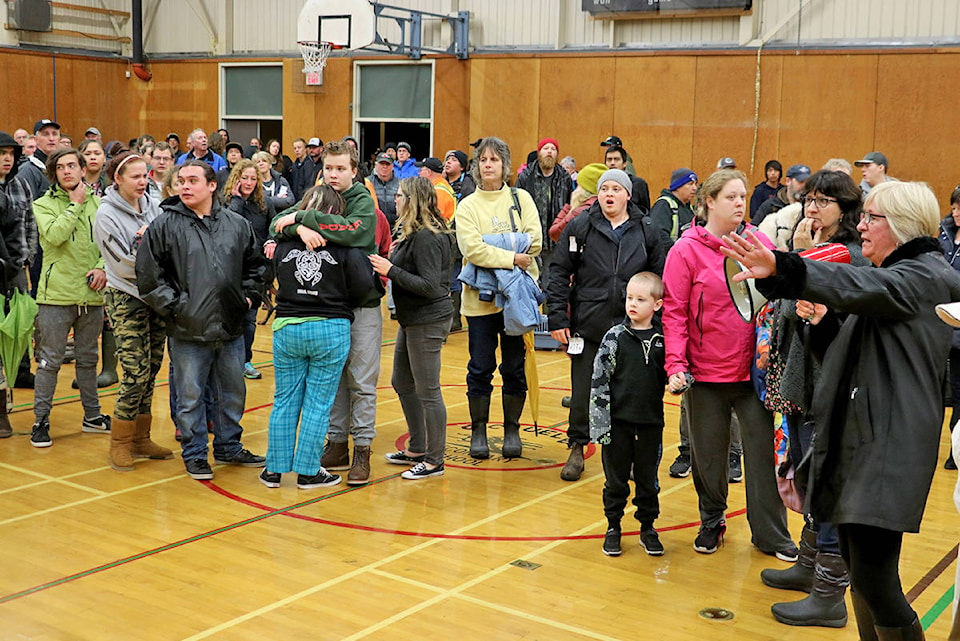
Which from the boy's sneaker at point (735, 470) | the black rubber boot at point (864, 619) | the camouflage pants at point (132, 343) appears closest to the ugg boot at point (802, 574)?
the black rubber boot at point (864, 619)

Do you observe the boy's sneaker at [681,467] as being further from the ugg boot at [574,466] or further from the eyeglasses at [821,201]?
the eyeglasses at [821,201]

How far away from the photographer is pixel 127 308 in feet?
21.9

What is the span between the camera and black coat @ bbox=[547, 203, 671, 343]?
634cm

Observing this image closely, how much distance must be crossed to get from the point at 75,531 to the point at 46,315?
7.44 feet

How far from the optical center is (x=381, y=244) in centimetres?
755

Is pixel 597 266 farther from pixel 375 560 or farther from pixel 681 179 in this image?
pixel 681 179

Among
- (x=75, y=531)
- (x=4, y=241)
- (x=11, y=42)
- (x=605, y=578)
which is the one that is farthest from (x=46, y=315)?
(x=11, y=42)

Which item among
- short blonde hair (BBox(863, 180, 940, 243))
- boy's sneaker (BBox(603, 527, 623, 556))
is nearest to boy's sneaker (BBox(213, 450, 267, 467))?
boy's sneaker (BBox(603, 527, 623, 556))

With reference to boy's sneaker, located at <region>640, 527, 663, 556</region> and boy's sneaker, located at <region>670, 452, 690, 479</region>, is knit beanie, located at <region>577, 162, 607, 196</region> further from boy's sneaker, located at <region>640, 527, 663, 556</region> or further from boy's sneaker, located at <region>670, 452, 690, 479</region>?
boy's sneaker, located at <region>640, 527, 663, 556</region>

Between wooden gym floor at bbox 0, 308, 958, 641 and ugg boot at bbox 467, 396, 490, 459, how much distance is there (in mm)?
98

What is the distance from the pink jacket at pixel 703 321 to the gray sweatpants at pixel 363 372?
211cm

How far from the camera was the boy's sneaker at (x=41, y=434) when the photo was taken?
7.23m

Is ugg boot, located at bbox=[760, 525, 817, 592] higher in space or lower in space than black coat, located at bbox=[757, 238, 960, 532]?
lower

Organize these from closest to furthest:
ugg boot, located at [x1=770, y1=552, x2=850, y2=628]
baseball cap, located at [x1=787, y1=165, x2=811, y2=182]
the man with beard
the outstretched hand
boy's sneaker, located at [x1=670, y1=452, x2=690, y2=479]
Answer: the outstretched hand < ugg boot, located at [x1=770, y1=552, x2=850, y2=628] < boy's sneaker, located at [x1=670, y1=452, x2=690, y2=479] < baseball cap, located at [x1=787, y1=165, x2=811, y2=182] < the man with beard
